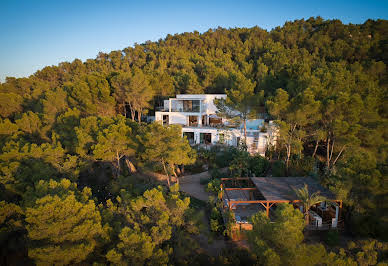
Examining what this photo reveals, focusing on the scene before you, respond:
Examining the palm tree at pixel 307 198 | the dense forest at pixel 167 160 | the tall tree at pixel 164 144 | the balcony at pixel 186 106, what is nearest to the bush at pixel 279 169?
the dense forest at pixel 167 160

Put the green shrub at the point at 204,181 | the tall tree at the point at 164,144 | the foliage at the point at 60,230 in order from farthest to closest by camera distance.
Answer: the green shrub at the point at 204,181 < the tall tree at the point at 164,144 < the foliage at the point at 60,230

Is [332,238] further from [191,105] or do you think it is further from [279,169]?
[191,105]

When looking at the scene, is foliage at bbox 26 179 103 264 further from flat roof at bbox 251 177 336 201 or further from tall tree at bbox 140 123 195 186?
flat roof at bbox 251 177 336 201

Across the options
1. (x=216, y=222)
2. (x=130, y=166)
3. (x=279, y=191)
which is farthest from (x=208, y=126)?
(x=216, y=222)

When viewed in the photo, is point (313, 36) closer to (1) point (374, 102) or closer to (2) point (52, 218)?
(1) point (374, 102)

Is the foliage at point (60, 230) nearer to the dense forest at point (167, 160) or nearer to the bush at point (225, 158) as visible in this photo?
the dense forest at point (167, 160)

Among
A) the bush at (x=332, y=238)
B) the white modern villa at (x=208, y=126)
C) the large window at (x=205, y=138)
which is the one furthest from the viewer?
the large window at (x=205, y=138)

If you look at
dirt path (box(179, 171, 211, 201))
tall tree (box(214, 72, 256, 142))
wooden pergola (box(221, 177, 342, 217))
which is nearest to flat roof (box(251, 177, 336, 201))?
wooden pergola (box(221, 177, 342, 217))
